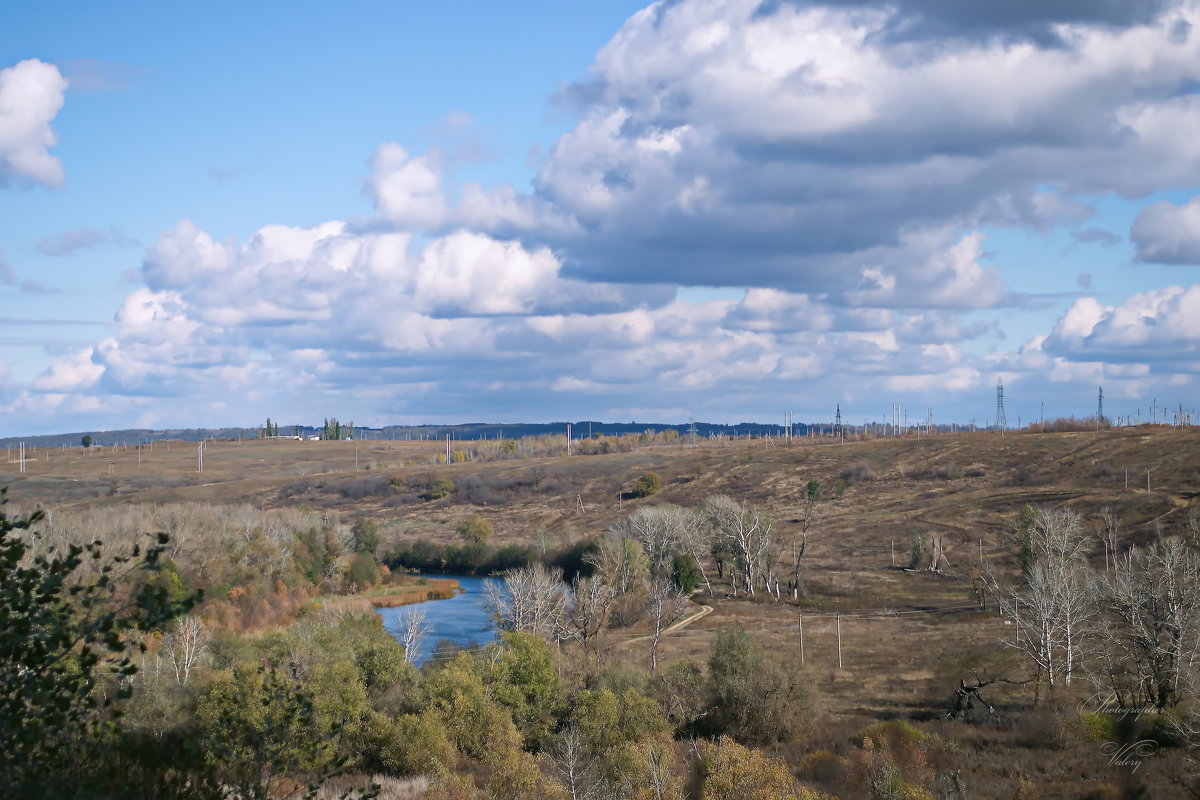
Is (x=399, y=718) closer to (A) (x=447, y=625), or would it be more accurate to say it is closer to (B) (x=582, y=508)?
(A) (x=447, y=625)

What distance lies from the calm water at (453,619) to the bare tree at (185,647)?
15036mm

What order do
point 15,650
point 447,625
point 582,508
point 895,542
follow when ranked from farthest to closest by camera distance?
point 582,508
point 895,542
point 447,625
point 15,650

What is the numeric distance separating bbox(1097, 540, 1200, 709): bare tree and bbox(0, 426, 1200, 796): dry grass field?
510 cm

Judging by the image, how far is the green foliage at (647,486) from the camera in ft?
537

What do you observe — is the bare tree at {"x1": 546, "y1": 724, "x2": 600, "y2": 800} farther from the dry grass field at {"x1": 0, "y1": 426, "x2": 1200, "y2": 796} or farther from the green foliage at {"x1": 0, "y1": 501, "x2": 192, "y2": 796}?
the green foliage at {"x1": 0, "y1": 501, "x2": 192, "y2": 796}

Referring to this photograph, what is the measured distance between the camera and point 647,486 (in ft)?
539

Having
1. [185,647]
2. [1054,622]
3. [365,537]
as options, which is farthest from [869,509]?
[185,647]

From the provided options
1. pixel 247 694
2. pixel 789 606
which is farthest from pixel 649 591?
pixel 247 694

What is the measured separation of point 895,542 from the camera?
117375 mm

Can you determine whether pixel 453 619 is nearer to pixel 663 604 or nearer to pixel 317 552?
pixel 317 552

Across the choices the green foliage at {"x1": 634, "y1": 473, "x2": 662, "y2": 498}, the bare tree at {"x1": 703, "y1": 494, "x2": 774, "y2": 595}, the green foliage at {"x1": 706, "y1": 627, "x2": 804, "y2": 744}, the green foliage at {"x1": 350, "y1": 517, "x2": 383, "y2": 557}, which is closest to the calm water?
the green foliage at {"x1": 350, "y1": 517, "x2": 383, "y2": 557}

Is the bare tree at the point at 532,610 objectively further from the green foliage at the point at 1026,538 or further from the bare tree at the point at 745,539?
the green foliage at the point at 1026,538

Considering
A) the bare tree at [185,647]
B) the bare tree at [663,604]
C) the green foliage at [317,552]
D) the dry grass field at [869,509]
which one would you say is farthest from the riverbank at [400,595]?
the bare tree at [185,647]

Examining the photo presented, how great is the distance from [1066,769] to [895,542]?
80972 millimetres
